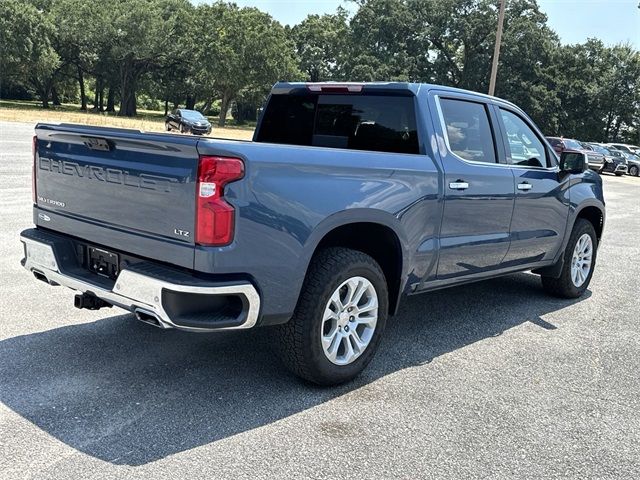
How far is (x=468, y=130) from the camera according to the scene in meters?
4.89

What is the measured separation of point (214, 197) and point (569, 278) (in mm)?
4457

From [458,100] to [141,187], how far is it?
2625 mm

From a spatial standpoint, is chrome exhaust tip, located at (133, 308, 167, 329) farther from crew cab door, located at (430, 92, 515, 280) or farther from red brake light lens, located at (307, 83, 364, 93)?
red brake light lens, located at (307, 83, 364, 93)

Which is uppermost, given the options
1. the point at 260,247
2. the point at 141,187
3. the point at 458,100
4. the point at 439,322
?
the point at 458,100

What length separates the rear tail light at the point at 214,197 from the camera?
10.2 feet

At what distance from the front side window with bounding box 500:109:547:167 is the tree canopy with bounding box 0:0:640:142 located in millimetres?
48993

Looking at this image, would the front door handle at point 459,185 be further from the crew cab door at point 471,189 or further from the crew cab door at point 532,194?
the crew cab door at point 532,194

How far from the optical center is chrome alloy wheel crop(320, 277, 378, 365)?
12.6 feet

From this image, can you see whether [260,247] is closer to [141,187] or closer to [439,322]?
[141,187]

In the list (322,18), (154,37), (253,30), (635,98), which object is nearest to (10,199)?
(253,30)

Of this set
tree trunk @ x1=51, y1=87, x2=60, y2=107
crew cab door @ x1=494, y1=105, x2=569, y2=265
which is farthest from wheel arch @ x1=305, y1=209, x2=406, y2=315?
tree trunk @ x1=51, y1=87, x2=60, y2=107

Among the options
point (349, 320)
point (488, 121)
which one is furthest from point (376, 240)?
point (488, 121)

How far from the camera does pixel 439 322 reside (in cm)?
544

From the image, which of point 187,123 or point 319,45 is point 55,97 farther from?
point 187,123
